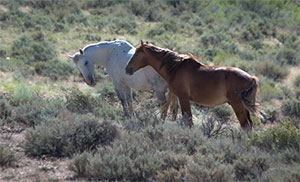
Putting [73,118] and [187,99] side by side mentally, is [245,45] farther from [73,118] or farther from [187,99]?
[73,118]

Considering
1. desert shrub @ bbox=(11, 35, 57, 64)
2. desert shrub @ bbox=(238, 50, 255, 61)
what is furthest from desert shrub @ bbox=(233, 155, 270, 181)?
desert shrub @ bbox=(238, 50, 255, 61)

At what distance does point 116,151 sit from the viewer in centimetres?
588

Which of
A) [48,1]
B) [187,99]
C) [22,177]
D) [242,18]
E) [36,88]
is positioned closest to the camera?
[22,177]

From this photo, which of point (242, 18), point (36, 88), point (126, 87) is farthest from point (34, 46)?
point (242, 18)

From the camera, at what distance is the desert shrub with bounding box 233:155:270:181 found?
559 cm

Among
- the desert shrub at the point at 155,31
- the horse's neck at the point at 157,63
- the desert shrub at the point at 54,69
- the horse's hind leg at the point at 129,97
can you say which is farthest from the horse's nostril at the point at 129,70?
the desert shrub at the point at 155,31

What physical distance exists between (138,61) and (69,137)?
257 cm

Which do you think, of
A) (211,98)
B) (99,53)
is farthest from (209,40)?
(211,98)

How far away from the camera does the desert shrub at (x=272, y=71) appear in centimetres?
1595

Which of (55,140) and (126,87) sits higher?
(55,140)

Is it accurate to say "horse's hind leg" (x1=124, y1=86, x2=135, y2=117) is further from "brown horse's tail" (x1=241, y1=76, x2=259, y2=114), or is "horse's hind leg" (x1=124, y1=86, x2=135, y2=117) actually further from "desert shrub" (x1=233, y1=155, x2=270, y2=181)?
"desert shrub" (x1=233, y1=155, x2=270, y2=181)

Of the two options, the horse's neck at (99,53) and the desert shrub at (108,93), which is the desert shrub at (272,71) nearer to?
the desert shrub at (108,93)

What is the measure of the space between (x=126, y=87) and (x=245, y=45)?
12512mm

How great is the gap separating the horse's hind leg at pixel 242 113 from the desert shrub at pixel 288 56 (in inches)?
428
